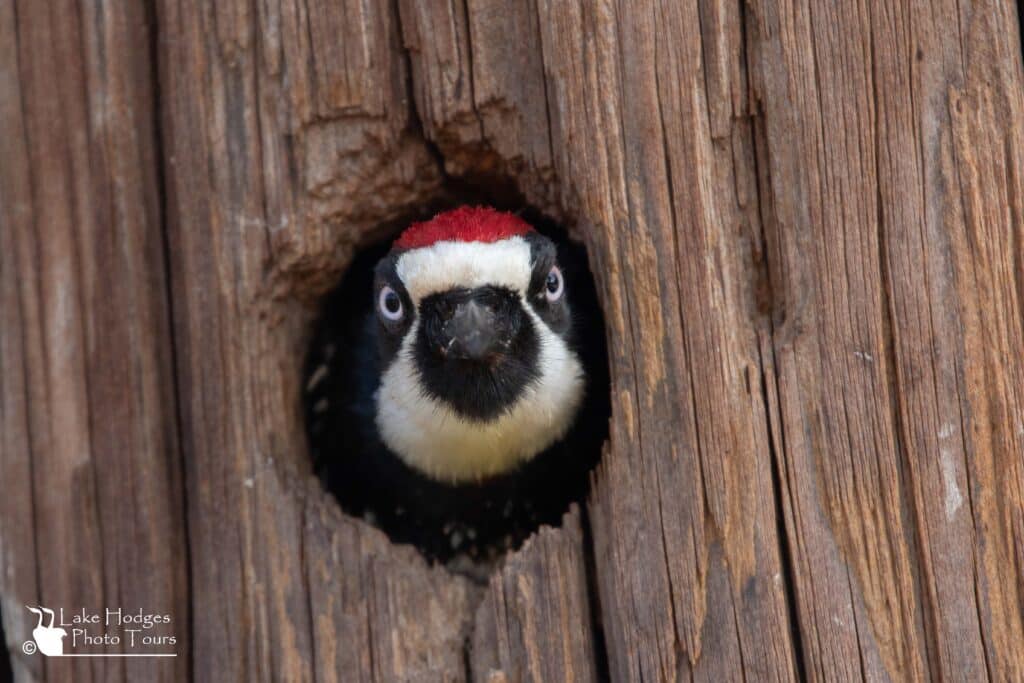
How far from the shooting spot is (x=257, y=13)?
8.51 ft

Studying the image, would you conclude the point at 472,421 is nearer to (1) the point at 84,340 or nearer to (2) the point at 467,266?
(2) the point at 467,266

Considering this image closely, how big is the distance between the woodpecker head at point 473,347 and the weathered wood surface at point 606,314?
0.25 metres

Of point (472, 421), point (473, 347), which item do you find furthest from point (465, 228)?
point (472, 421)

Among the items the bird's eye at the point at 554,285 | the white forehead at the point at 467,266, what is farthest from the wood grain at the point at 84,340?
the bird's eye at the point at 554,285

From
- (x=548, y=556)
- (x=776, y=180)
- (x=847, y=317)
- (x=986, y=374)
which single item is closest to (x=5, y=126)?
(x=548, y=556)

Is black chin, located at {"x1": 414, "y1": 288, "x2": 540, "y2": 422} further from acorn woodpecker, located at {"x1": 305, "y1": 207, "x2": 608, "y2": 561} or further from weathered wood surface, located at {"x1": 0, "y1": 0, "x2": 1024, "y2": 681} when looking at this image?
weathered wood surface, located at {"x1": 0, "y1": 0, "x2": 1024, "y2": 681}

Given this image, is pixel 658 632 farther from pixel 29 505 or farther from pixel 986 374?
pixel 29 505

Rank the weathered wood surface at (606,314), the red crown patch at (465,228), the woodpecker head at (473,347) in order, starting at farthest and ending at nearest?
the red crown patch at (465,228) → the woodpecker head at (473,347) → the weathered wood surface at (606,314)

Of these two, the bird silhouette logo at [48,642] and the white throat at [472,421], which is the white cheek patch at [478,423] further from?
the bird silhouette logo at [48,642]

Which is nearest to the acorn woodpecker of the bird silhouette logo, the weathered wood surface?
the weathered wood surface

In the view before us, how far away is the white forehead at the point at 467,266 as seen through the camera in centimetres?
280

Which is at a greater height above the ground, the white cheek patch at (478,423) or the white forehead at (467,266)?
the white forehead at (467,266)

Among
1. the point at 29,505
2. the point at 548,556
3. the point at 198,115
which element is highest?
the point at 198,115

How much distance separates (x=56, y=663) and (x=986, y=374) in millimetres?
2219
